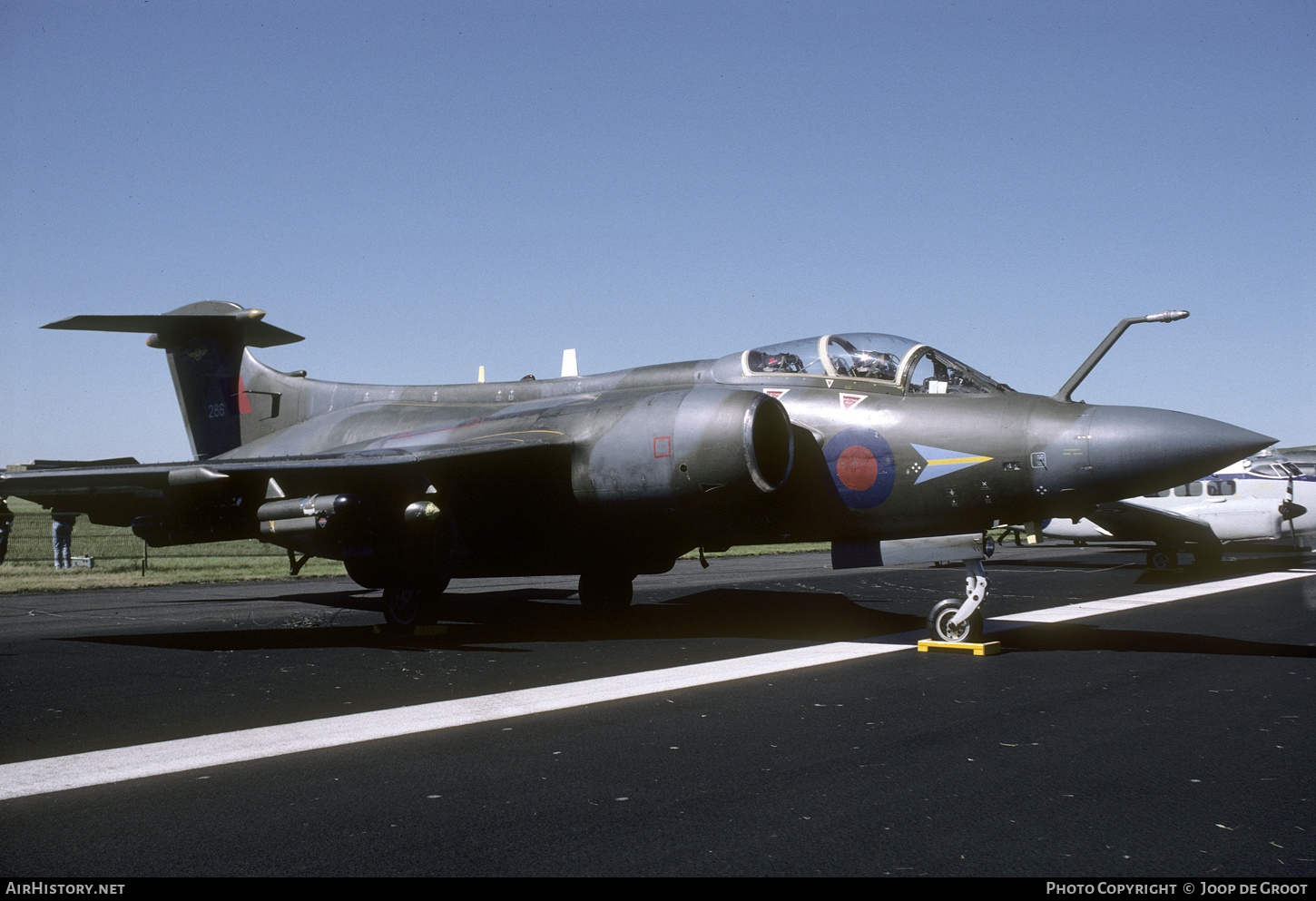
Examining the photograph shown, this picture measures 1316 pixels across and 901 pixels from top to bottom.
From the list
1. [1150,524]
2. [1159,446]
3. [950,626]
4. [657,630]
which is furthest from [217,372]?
[1150,524]

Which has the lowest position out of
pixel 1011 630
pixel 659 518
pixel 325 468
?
pixel 1011 630

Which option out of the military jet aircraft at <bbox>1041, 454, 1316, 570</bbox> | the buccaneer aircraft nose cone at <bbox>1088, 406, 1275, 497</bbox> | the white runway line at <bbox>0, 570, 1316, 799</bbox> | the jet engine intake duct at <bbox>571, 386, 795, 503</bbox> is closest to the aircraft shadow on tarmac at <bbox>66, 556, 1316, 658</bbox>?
the white runway line at <bbox>0, 570, 1316, 799</bbox>

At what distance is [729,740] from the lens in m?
5.37

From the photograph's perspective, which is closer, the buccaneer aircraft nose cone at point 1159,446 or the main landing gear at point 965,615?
the buccaneer aircraft nose cone at point 1159,446

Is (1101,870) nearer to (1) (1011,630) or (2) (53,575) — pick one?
(1) (1011,630)

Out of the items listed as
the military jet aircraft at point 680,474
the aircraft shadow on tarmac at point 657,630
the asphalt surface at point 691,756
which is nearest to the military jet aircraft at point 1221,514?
the asphalt surface at point 691,756

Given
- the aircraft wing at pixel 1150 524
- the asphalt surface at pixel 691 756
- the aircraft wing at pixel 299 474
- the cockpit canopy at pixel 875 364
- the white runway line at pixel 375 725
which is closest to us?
the asphalt surface at pixel 691 756

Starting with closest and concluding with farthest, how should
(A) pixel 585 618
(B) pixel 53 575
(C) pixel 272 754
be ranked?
(C) pixel 272 754 → (A) pixel 585 618 → (B) pixel 53 575

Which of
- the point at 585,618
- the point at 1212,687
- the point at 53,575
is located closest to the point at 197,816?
the point at 1212,687

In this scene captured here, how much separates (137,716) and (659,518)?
503 cm

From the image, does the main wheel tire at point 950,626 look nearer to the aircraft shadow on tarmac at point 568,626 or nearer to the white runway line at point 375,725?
the white runway line at point 375,725

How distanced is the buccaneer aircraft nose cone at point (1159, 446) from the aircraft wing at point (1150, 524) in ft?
42.8

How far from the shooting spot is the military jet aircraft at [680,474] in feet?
26.5

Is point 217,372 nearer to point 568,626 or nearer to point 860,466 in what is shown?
point 568,626
